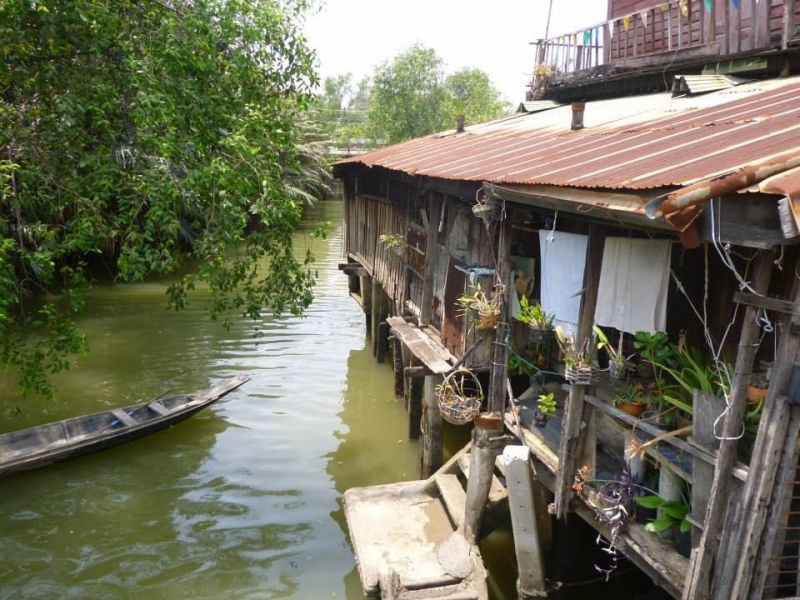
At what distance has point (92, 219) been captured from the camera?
701cm

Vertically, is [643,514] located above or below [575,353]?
below

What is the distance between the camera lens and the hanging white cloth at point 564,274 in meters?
6.11

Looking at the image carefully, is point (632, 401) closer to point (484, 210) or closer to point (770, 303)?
point (770, 303)

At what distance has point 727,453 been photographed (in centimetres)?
380

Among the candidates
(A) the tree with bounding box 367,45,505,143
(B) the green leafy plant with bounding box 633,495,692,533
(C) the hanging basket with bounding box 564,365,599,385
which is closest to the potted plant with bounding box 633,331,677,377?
(C) the hanging basket with bounding box 564,365,599,385

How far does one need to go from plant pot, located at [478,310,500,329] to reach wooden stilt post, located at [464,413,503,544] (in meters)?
0.90

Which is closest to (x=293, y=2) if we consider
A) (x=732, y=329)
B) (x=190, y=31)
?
(x=190, y=31)

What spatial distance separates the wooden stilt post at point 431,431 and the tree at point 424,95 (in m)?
26.9

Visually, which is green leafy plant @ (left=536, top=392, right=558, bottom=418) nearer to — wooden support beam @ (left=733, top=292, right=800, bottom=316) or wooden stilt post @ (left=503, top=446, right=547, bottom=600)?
wooden stilt post @ (left=503, top=446, right=547, bottom=600)

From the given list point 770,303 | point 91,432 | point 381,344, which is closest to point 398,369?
point 381,344

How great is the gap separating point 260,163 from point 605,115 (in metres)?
5.10

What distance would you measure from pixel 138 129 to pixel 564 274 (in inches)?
177

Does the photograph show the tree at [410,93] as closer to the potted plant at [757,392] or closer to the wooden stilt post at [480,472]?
the wooden stilt post at [480,472]

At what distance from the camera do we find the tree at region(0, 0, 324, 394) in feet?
21.9
